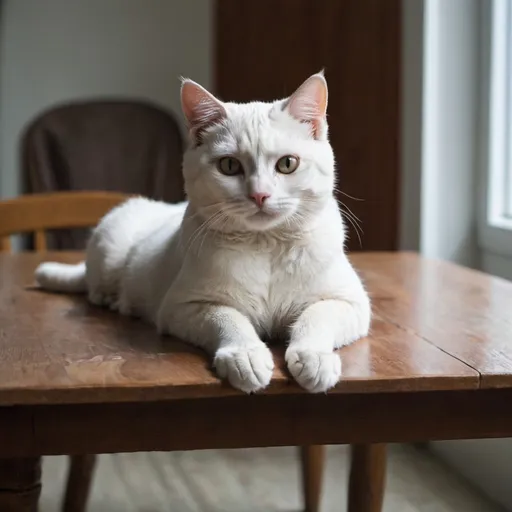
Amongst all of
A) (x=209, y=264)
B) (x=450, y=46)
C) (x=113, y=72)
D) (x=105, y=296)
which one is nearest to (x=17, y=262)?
(x=105, y=296)

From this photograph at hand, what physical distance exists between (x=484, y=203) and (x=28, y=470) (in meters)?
1.40

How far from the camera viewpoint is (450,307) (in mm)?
1316

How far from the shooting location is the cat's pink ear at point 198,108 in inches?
41.4

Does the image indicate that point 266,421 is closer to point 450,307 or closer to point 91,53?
point 450,307

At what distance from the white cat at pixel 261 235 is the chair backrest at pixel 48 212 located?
3.10 ft

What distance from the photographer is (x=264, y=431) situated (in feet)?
3.01

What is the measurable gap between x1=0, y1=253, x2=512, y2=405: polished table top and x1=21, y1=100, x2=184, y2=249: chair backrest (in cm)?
145

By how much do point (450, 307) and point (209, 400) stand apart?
55 centimetres

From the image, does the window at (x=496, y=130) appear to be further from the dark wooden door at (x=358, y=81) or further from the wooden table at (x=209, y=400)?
the wooden table at (x=209, y=400)

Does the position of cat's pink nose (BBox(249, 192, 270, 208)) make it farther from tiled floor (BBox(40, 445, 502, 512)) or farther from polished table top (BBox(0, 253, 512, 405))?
tiled floor (BBox(40, 445, 502, 512))

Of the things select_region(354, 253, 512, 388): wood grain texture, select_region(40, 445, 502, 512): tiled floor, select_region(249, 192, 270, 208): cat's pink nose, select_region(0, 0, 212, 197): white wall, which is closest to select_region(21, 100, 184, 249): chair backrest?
select_region(0, 0, 212, 197): white wall

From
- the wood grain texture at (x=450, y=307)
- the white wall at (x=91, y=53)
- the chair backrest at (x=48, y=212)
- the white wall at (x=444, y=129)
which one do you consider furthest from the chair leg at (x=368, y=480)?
the white wall at (x=91, y=53)

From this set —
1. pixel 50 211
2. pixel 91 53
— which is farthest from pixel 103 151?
pixel 50 211

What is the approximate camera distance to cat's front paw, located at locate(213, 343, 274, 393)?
876mm
